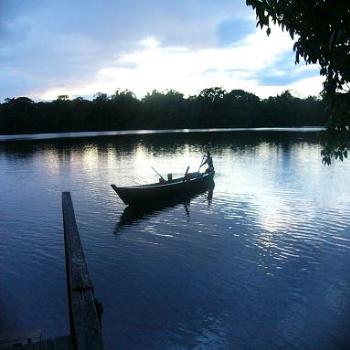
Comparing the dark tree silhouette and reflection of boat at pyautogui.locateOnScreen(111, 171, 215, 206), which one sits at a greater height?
the dark tree silhouette

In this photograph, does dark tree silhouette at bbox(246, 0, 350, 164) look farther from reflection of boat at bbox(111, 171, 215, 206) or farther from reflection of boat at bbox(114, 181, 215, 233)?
reflection of boat at bbox(111, 171, 215, 206)

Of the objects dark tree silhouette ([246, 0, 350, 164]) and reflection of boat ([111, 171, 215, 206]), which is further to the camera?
reflection of boat ([111, 171, 215, 206])

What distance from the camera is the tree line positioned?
519 ft

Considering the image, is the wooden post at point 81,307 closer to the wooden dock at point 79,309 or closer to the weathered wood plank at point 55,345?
the wooden dock at point 79,309

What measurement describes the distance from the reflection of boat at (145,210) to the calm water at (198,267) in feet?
0.62

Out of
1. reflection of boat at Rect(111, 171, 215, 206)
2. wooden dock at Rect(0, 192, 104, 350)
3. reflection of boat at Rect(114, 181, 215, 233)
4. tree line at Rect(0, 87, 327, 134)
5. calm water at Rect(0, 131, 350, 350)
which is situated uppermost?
tree line at Rect(0, 87, 327, 134)

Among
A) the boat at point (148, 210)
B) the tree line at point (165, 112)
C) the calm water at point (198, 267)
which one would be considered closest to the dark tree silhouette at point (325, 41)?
the calm water at point (198, 267)

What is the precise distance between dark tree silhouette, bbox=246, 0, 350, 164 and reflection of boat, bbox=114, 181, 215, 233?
17.0 meters

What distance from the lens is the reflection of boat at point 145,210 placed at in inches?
958

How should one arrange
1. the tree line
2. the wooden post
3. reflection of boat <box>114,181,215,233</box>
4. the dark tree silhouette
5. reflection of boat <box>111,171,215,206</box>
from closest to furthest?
the wooden post
the dark tree silhouette
reflection of boat <box>114,181,215,233</box>
reflection of boat <box>111,171,215,206</box>
the tree line

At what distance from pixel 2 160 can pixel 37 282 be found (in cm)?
4890

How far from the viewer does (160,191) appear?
92.7 feet

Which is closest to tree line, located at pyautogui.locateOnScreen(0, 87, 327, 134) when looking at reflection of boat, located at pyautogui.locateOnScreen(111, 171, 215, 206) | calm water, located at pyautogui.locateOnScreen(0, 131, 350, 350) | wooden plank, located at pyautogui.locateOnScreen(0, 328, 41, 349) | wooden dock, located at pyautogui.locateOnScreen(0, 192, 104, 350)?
calm water, located at pyautogui.locateOnScreen(0, 131, 350, 350)

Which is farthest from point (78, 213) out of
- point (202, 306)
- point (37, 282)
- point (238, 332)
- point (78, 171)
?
point (78, 171)
